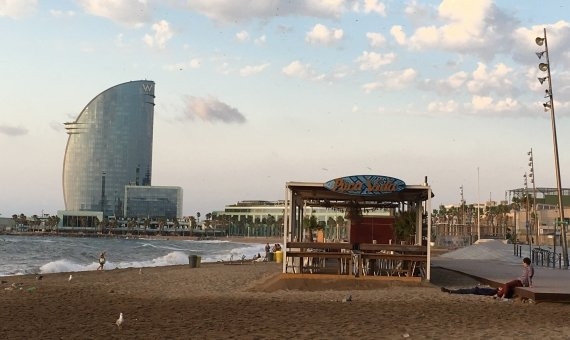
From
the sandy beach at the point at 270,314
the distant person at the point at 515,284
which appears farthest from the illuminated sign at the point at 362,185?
the distant person at the point at 515,284

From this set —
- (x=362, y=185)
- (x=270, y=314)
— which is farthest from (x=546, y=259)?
(x=270, y=314)

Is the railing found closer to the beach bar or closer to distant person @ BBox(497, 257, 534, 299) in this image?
the beach bar

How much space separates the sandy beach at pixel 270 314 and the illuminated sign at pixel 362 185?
3.02m

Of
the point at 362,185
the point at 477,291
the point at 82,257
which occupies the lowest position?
the point at 82,257

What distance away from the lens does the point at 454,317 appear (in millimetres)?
13398

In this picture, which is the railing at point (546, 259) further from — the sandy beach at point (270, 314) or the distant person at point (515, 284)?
the sandy beach at point (270, 314)

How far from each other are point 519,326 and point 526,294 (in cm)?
479

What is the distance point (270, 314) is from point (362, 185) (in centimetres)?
763

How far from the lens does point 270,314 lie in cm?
1384

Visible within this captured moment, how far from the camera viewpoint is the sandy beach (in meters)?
11.3

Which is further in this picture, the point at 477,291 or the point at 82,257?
the point at 82,257

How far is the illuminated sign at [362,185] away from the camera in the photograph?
2033 centimetres

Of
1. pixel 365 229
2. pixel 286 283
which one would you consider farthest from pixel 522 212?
pixel 286 283

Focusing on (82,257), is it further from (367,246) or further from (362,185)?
(362,185)
